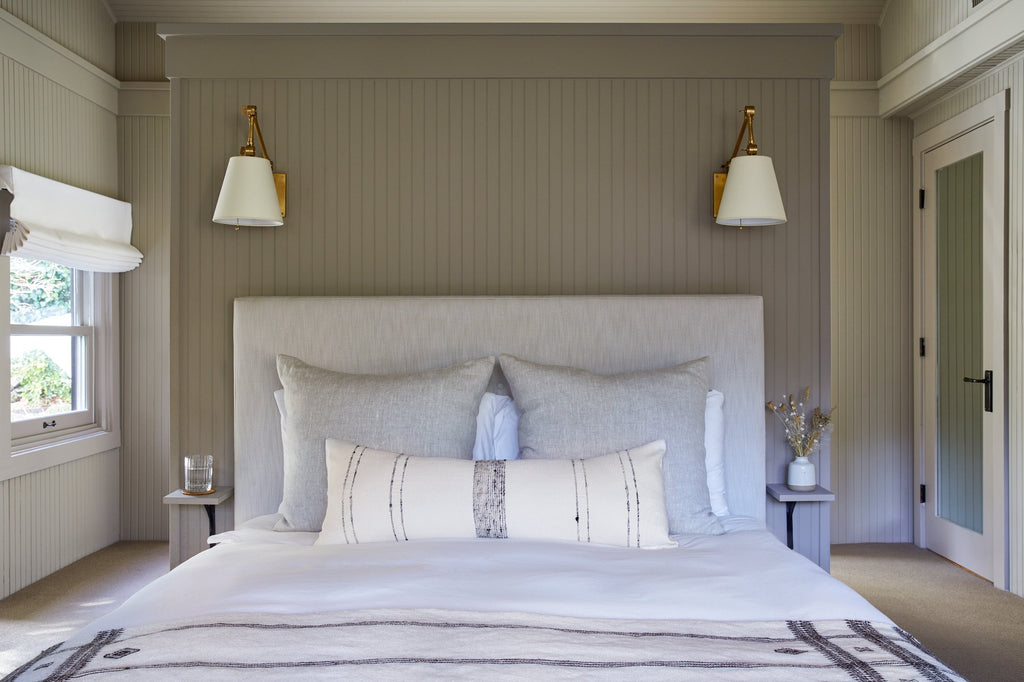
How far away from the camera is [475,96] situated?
294 cm

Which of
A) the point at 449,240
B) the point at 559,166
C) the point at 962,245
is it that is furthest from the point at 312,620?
the point at 962,245

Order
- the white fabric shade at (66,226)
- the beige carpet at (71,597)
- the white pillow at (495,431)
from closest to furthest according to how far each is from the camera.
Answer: the white pillow at (495,431) < the beige carpet at (71,597) < the white fabric shade at (66,226)

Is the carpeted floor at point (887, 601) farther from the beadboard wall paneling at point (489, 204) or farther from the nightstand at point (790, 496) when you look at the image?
the beadboard wall paneling at point (489, 204)

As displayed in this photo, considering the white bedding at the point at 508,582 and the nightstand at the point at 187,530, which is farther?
the nightstand at the point at 187,530

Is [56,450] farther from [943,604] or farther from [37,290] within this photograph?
[943,604]

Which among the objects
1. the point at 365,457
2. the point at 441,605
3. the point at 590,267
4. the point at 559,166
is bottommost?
the point at 441,605

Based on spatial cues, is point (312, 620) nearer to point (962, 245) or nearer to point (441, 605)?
point (441, 605)

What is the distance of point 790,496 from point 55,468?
11.4 ft

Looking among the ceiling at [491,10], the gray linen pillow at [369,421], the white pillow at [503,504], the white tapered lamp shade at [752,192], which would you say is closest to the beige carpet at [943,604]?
the white pillow at [503,504]

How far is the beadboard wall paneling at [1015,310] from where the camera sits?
370 cm

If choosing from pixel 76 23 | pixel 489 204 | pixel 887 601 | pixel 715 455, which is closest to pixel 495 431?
pixel 715 455

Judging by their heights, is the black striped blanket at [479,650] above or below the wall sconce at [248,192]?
below

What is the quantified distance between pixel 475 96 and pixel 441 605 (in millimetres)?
1869

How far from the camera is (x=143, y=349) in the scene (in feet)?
15.6
